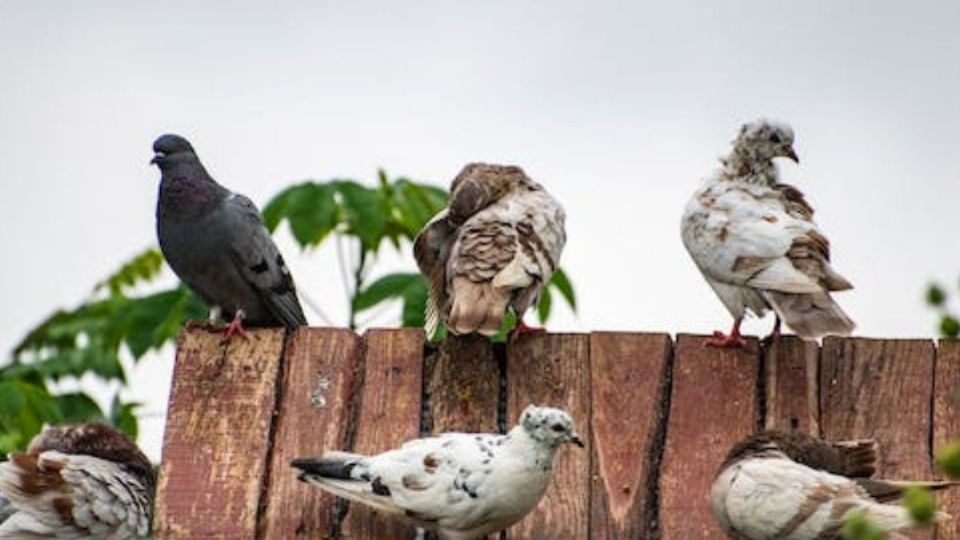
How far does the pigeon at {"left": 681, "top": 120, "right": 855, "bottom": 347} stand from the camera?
8.21 metres

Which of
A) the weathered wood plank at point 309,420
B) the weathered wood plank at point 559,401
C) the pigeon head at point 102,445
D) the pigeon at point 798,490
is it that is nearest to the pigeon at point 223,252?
the pigeon head at point 102,445

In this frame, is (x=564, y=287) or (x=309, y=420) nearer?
(x=309, y=420)

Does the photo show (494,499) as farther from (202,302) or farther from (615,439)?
(202,302)

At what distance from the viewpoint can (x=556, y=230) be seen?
8.90 metres

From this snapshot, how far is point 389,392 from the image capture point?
7797mm

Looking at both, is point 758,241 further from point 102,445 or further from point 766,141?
point 102,445

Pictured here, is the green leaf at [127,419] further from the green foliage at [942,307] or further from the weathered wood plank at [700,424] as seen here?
the green foliage at [942,307]

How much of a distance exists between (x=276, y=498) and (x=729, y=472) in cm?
173

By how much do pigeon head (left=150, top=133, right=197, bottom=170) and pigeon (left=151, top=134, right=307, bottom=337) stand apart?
87 millimetres

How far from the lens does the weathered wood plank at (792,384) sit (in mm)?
7738

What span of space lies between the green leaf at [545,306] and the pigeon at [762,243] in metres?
1.20

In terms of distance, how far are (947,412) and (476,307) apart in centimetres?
196

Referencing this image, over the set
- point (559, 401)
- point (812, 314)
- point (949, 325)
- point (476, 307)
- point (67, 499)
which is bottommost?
→ point (949, 325)

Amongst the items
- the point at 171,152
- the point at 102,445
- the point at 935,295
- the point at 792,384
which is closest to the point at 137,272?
the point at 171,152
